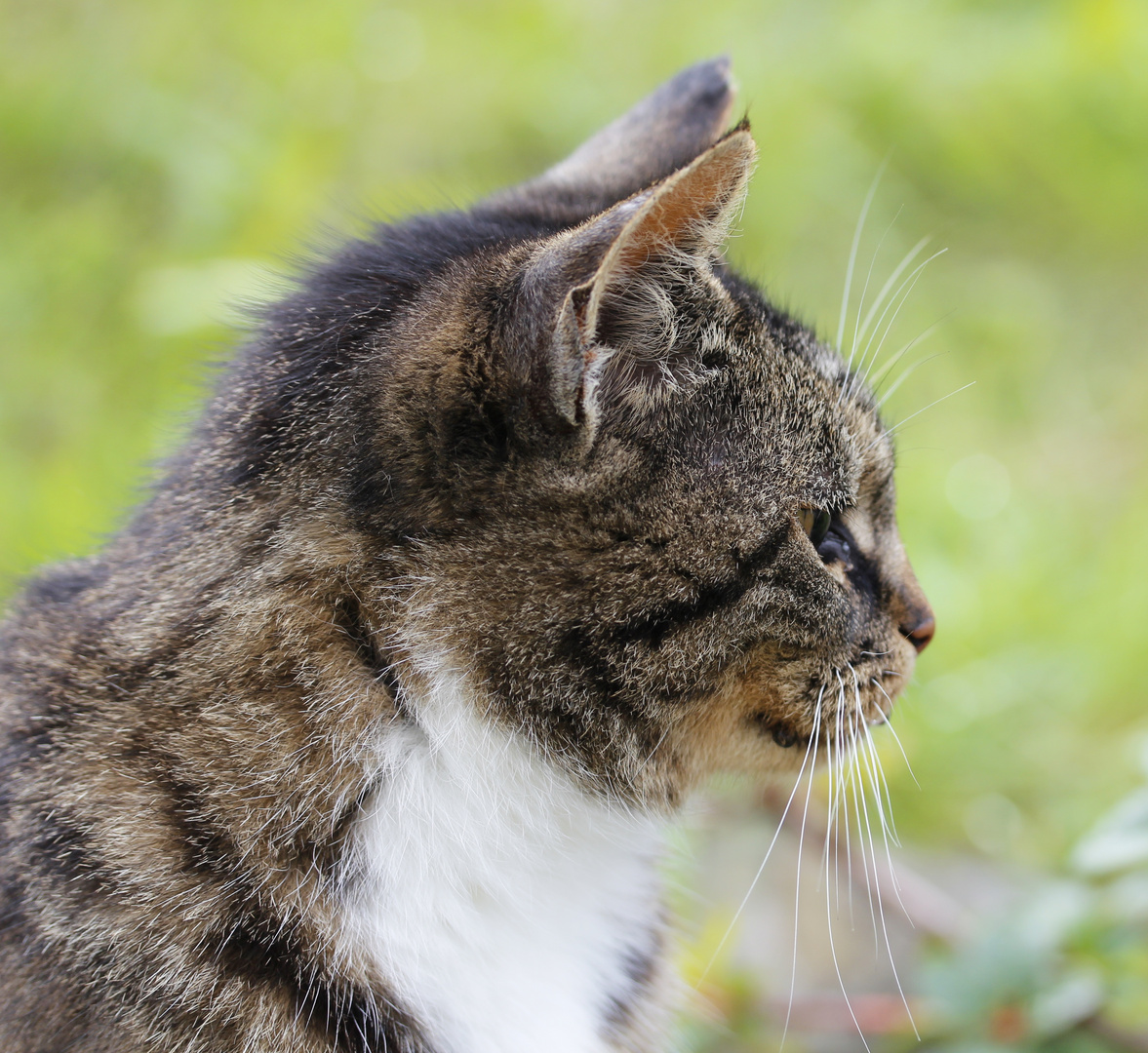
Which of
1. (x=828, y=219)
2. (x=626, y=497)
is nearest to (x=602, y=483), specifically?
(x=626, y=497)

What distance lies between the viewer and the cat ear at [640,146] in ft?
5.22

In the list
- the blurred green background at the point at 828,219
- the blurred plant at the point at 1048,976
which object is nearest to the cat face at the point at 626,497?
the blurred plant at the point at 1048,976

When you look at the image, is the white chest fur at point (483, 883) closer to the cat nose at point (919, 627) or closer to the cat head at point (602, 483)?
the cat head at point (602, 483)

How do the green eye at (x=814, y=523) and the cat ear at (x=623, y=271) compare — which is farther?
the green eye at (x=814, y=523)

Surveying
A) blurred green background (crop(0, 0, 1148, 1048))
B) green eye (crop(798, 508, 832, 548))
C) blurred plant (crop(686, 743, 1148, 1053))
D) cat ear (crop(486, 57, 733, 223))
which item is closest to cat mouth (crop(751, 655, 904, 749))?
green eye (crop(798, 508, 832, 548))

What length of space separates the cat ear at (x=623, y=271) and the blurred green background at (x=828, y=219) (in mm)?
1583

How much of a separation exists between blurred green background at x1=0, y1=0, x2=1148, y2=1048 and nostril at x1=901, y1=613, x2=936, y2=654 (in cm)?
101

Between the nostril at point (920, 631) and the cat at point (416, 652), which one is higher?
the cat at point (416, 652)

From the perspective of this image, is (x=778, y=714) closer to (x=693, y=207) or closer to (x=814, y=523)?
(x=814, y=523)

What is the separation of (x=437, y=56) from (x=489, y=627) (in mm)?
3518

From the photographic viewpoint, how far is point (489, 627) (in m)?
1.30

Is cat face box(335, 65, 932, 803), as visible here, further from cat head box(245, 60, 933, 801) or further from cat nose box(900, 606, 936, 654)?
cat nose box(900, 606, 936, 654)

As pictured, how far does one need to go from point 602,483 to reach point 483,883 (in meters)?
0.51

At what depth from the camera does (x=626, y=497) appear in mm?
1307
